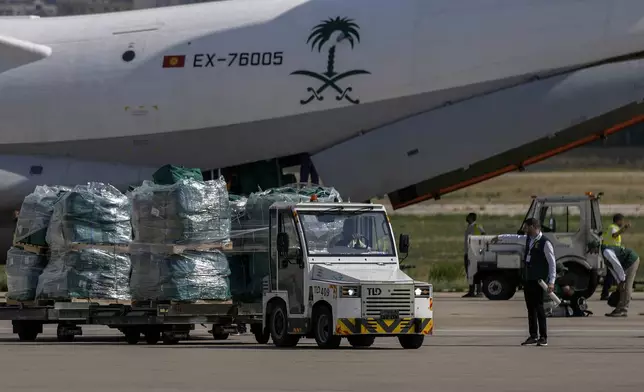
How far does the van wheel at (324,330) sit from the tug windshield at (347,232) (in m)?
1.00

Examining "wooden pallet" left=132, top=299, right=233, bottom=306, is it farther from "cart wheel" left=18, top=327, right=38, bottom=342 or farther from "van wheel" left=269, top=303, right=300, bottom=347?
"cart wheel" left=18, top=327, right=38, bottom=342

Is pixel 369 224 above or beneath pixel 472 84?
beneath

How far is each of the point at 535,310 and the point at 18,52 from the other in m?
16.0

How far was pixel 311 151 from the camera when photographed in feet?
107

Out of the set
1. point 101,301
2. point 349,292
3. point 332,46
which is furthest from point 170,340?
point 332,46

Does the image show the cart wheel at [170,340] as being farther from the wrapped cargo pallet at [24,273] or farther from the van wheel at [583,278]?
the van wheel at [583,278]

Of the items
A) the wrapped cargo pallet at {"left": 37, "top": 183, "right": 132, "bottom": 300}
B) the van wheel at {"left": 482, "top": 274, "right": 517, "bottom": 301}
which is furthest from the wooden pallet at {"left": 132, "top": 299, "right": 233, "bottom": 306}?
the van wheel at {"left": 482, "top": 274, "right": 517, "bottom": 301}

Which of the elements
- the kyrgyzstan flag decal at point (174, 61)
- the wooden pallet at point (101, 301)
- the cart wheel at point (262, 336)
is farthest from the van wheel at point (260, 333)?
the kyrgyzstan flag decal at point (174, 61)

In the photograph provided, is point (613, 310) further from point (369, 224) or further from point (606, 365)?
point (606, 365)

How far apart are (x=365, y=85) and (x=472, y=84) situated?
2192 millimetres

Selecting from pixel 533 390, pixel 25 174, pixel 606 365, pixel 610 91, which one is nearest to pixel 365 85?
pixel 610 91

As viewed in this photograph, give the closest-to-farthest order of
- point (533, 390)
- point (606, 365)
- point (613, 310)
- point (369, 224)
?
1. point (533, 390)
2. point (606, 365)
3. point (369, 224)
4. point (613, 310)

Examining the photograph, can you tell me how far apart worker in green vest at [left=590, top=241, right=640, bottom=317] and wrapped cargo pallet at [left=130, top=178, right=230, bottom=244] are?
8.83 m

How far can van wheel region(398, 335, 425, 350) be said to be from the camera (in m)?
21.5
